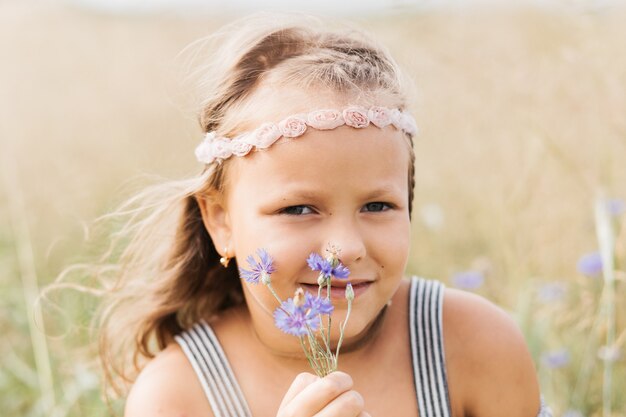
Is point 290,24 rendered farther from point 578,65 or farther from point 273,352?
point 578,65

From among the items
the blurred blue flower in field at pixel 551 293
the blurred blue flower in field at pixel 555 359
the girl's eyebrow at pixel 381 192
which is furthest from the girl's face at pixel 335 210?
the blurred blue flower in field at pixel 551 293

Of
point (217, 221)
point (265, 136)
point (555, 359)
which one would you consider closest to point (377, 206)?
point (265, 136)

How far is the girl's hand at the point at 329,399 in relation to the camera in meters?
1.56

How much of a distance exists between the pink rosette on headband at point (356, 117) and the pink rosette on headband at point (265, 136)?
16 centimetres

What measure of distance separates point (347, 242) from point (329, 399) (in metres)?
0.37

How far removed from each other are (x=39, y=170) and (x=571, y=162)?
3.26 m

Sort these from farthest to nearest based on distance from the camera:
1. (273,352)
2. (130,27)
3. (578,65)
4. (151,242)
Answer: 1. (130,27)
2. (578,65)
3. (151,242)
4. (273,352)

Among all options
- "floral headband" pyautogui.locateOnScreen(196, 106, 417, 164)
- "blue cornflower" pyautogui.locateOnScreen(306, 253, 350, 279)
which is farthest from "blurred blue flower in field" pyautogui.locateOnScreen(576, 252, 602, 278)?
"blue cornflower" pyautogui.locateOnScreen(306, 253, 350, 279)

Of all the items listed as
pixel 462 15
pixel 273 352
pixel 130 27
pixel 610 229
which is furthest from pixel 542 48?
pixel 130 27

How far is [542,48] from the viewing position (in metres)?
4.57

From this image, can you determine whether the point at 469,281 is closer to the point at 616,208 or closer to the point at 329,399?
the point at 616,208

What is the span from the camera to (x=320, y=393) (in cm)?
156

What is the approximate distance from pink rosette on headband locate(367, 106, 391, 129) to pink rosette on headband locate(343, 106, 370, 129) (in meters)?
0.02

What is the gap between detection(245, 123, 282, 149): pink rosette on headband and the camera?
1905 millimetres
